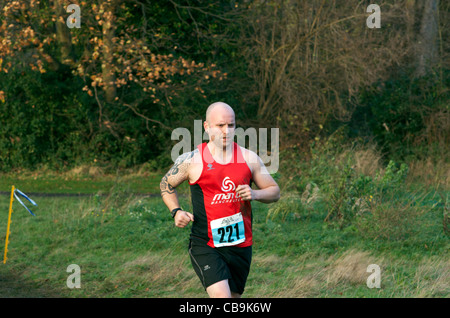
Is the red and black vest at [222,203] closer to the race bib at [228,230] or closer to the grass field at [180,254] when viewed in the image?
the race bib at [228,230]

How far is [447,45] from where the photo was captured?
923 inches

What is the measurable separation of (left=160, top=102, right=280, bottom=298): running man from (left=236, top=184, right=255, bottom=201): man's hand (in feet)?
0.10

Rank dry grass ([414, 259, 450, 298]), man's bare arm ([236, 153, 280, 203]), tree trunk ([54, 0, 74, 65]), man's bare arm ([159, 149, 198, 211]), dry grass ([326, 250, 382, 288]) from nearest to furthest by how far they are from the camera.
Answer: man's bare arm ([236, 153, 280, 203])
man's bare arm ([159, 149, 198, 211])
dry grass ([414, 259, 450, 298])
dry grass ([326, 250, 382, 288])
tree trunk ([54, 0, 74, 65])

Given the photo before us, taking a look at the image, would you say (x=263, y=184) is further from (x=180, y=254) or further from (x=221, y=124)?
(x=180, y=254)

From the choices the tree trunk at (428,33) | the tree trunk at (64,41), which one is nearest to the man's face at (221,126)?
the tree trunk at (64,41)

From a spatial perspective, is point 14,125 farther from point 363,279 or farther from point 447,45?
point 447,45

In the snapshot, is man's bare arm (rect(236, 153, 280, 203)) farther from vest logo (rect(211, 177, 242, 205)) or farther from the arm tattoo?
the arm tattoo

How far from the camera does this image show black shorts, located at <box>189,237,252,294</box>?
4.82 meters

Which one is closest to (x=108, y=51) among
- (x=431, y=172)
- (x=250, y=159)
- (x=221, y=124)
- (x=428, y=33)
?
(x=431, y=172)

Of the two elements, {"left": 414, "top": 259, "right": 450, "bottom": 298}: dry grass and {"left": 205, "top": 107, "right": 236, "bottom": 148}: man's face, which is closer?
{"left": 205, "top": 107, "right": 236, "bottom": 148}: man's face

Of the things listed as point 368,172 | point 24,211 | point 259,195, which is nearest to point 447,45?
point 368,172

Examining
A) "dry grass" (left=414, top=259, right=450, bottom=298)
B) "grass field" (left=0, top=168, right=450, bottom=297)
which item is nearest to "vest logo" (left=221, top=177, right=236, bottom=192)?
"grass field" (left=0, top=168, right=450, bottom=297)

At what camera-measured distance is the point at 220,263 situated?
4.86m

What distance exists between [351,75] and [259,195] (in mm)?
13207
